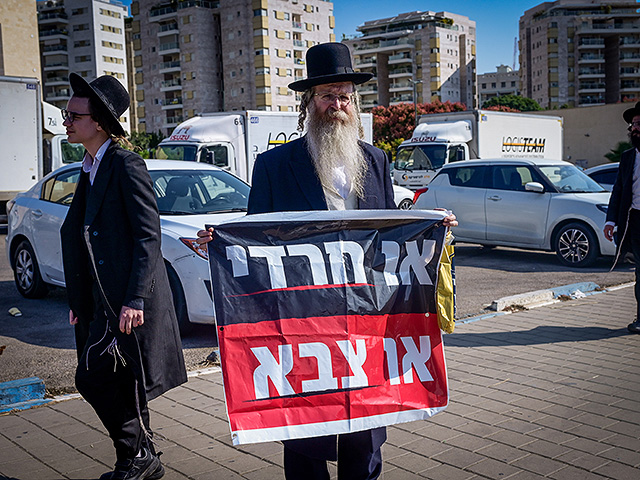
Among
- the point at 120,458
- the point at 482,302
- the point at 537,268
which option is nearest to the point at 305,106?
the point at 120,458

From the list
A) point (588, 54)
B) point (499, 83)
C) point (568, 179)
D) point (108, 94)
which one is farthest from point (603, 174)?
point (499, 83)

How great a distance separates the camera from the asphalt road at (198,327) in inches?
242

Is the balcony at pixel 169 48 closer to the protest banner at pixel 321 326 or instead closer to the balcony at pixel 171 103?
the balcony at pixel 171 103

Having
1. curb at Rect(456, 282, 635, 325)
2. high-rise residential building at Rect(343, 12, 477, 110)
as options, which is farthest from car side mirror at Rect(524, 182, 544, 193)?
high-rise residential building at Rect(343, 12, 477, 110)

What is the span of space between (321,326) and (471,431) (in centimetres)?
189

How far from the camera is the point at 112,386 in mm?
3646

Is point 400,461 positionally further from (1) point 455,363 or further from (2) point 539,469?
(1) point 455,363

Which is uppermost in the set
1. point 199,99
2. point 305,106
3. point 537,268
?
point 199,99

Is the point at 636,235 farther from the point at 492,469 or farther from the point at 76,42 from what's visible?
the point at 76,42

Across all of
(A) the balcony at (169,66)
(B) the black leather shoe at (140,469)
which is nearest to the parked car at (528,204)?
(B) the black leather shoe at (140,469)

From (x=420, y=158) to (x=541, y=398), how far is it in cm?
1811

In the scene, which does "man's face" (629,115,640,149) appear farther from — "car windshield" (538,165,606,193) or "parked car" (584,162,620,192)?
"parked car" (584,162,620,192)

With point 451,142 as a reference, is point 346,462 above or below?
below

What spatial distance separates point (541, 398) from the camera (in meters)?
5.02
